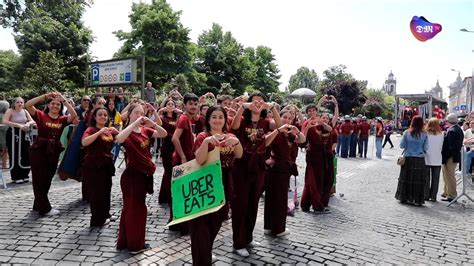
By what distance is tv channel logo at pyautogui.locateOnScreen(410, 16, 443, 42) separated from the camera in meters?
17.6

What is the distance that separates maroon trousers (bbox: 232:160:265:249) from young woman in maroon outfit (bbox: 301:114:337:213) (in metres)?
2.29

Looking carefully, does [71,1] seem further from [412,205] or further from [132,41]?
[132,41]

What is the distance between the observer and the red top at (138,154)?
465 centimetres

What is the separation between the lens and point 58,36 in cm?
3216

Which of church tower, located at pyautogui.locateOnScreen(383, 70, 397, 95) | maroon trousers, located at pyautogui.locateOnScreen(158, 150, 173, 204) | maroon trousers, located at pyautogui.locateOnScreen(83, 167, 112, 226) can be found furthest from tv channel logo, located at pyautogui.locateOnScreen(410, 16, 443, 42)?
church tower, located at pyautogui.locateOnScreen(383, 70, 397, 95)

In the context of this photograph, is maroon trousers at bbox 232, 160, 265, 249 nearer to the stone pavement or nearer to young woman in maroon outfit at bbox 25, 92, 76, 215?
the stone pavement

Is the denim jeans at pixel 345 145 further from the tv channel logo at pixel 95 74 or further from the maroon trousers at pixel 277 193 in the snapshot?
the maroon trousers at pixel 277 193

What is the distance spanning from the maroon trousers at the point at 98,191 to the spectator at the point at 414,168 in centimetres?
627

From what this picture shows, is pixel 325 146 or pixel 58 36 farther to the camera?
pixel 58 36

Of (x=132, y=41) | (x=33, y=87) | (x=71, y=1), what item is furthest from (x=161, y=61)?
(x=71, y=1)

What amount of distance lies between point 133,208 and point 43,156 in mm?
2506

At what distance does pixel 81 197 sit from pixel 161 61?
2726cm

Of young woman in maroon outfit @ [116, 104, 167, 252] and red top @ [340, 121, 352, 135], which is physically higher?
red top @ [340, 121, 352, 135]

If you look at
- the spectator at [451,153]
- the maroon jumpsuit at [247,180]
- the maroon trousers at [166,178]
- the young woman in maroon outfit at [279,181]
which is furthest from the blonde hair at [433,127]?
the maroon trousers at [166,178]
